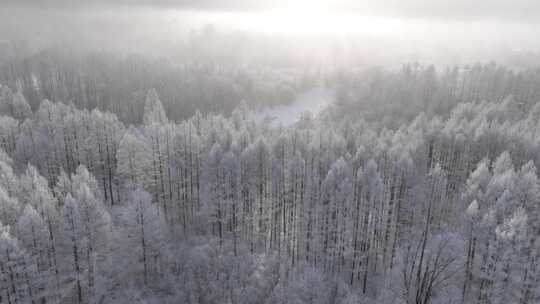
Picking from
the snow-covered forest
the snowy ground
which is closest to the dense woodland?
the snow-covered forest

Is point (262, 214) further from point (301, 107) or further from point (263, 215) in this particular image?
point (301, 107)

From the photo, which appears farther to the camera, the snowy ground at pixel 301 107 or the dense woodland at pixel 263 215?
the snowy ground at pixel 301 107

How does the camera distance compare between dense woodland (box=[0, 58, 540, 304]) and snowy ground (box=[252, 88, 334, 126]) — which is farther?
snowy ground (box=[252, 88, 334, 126])

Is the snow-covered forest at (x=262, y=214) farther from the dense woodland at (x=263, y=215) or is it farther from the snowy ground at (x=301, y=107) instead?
the snowy ground at (x=301, y=107)

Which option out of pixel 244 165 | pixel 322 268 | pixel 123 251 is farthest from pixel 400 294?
pixel 123 251

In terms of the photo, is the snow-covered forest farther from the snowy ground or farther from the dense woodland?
the snowy ground

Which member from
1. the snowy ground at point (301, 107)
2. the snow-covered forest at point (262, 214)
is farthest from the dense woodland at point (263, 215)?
the snowy ground at point (301, 107)
